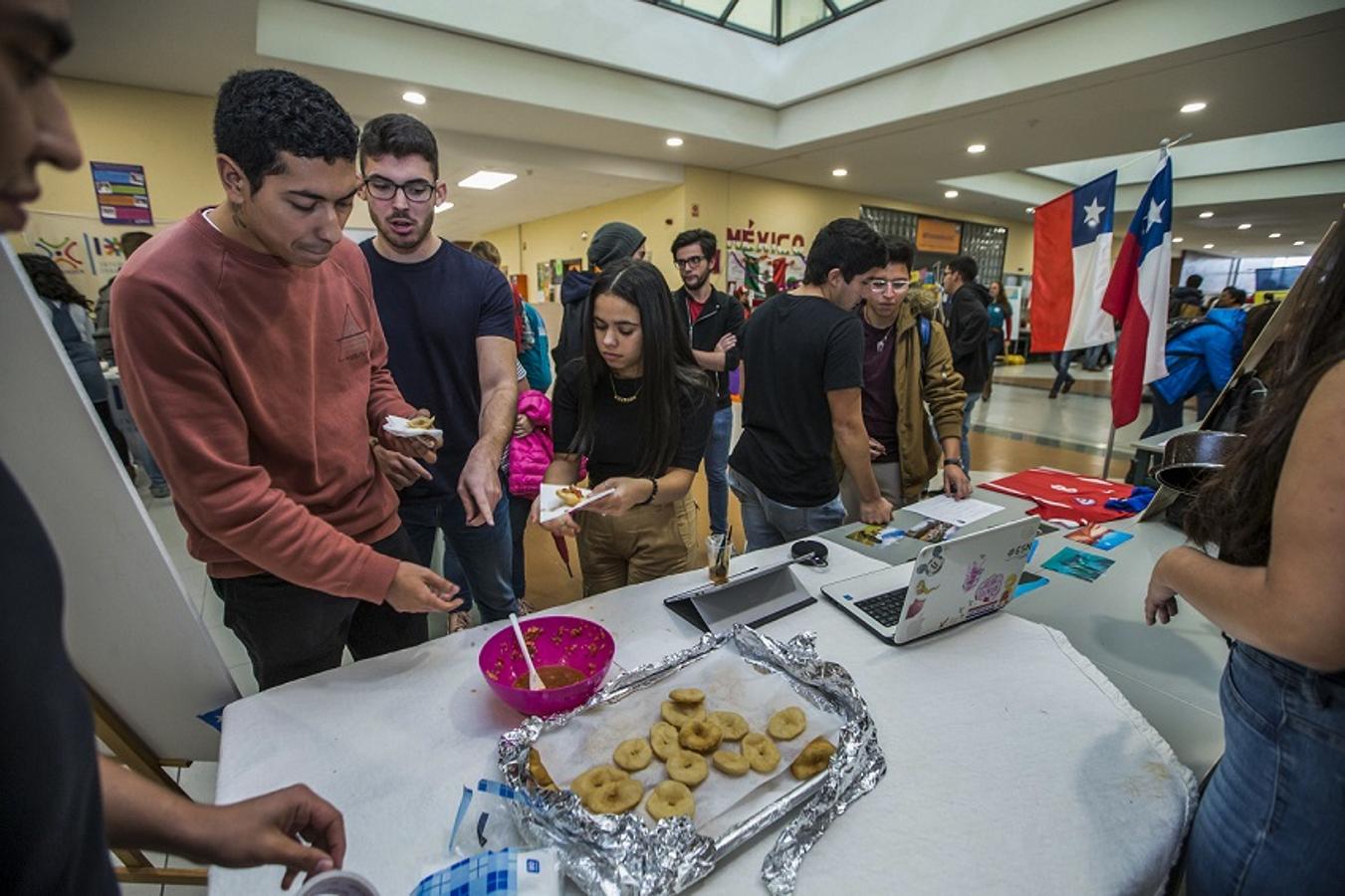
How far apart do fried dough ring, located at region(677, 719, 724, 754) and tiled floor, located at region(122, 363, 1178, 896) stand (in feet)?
3.45

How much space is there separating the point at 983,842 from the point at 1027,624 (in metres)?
0.66

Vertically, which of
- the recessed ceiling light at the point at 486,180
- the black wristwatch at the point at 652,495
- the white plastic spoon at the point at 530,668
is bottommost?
the white plastic spoon at the point at 530,668

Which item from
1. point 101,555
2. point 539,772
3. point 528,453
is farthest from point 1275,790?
point 528,453

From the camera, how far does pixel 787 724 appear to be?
978mm

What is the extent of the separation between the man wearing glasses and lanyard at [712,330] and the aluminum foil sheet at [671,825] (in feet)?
7.57

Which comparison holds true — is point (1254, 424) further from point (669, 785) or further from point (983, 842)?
point (669, 785)

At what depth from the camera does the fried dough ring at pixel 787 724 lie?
3.14ft

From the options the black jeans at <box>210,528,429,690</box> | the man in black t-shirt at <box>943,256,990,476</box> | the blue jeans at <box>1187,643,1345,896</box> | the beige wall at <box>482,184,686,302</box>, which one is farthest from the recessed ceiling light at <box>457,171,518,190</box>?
the blue jeans at <box>1187,643,1345,896</box>

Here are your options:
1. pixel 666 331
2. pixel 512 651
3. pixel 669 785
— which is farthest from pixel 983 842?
pixel 666 331

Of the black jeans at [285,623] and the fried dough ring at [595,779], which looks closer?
the fried dough ring at [595,779]

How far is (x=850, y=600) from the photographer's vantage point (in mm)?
1396

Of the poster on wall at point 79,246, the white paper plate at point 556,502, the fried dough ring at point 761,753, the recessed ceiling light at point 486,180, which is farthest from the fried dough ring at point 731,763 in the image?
the recessed ceiling light at point 486,180

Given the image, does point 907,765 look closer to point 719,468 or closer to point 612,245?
point 612,245

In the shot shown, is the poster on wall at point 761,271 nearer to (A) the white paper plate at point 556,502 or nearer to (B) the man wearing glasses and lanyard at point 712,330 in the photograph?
(B) the man wearing glasses and lanyard at point 712,330
